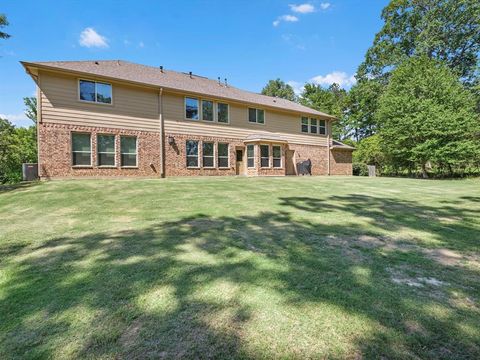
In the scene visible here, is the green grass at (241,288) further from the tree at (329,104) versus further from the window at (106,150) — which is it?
the tree at (329,104)

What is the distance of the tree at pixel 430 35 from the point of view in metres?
27.6

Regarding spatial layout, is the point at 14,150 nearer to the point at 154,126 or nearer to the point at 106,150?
the point at 106,150

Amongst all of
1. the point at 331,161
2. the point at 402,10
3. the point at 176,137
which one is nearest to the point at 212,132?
the point at 176,137

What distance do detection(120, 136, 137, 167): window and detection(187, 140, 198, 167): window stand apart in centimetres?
289

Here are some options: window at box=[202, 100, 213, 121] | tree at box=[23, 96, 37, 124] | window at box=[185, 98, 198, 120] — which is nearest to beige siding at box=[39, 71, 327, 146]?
window at box=[185, 98, 198, 120]

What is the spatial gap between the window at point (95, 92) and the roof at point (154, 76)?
0.54m

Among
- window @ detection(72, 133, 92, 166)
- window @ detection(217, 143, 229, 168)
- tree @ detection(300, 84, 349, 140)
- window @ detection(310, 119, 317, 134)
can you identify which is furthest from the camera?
tree @ detection(300, 84, 349, 140)

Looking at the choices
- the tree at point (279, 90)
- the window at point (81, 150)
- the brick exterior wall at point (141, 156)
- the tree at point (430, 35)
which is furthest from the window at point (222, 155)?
the tree at point (279, 90)

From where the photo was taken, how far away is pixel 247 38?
805 inches

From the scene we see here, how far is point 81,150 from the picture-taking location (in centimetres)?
1250

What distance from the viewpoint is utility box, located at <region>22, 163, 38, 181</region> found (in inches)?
489

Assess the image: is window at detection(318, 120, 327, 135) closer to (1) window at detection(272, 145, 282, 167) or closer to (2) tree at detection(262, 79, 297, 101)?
(1) window at detection(272, 145, 282, 167)

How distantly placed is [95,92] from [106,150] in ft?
9.22

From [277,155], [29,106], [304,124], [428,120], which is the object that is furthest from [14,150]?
[428,120]
